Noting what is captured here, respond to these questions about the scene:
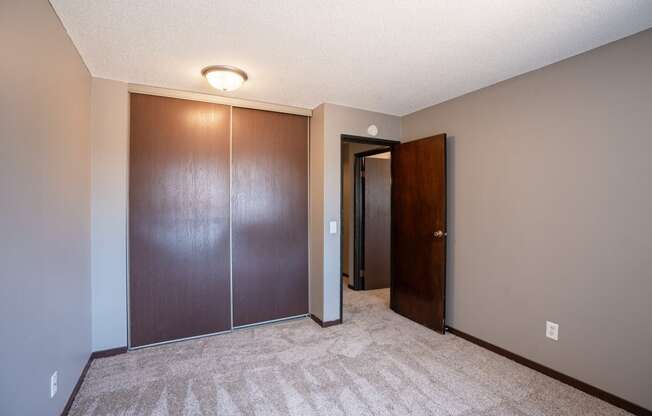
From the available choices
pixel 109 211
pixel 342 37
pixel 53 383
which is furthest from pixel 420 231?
pixel 53 383

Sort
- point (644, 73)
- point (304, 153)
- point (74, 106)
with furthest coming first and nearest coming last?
1. point (304, 153)
2. point (74, 106)
3. point (644, 73)

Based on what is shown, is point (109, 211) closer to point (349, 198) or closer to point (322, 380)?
point (322, 380)

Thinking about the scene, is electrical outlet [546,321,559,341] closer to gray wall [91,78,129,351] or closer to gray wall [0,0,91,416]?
gray wall [0,0,91,416]

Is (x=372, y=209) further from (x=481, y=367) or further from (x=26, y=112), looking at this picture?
(x=26, y=112)

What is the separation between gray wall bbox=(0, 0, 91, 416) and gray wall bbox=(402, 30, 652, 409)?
324cm

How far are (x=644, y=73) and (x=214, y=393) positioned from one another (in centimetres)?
352

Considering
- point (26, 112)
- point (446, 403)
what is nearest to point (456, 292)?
point (446, 403)

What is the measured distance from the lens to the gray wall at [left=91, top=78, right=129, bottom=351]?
2590 mm

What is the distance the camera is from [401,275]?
3695 mm

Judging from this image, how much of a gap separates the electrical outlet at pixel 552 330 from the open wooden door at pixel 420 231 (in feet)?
2.99

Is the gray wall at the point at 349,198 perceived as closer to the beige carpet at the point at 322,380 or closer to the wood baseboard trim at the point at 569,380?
the beige carpet at the point at 322,380

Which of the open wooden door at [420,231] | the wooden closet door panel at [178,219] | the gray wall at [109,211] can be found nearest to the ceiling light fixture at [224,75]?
the wooden closet door panel at [178,219]

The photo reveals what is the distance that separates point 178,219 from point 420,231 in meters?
2.52

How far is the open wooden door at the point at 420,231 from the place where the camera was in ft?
10.3
